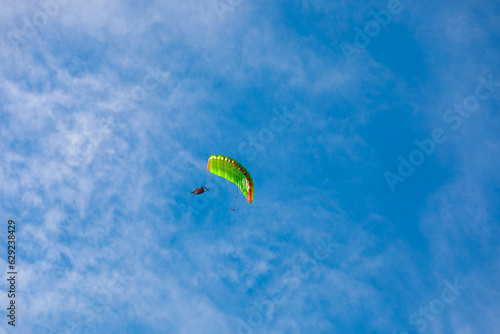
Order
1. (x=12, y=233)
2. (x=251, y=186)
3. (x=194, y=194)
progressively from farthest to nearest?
(x=194, y=194) < (x=12, y=233) < (x=251, y=186)

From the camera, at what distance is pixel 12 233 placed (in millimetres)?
36531

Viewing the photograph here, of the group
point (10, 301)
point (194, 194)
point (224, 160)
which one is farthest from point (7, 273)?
point (224, 160)

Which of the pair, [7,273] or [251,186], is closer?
[251,186]

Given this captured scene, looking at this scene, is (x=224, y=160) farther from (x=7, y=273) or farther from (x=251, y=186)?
(x=7, y=273)

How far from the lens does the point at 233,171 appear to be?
34.1 m

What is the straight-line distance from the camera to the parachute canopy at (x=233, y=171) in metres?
33.3

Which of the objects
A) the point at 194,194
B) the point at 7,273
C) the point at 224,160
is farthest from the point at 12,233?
the point at 224,160

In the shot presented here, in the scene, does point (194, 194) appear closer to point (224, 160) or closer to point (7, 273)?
point (224, 160)

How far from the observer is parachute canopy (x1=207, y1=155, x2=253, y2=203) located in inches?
1313

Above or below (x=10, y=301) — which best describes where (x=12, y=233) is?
above

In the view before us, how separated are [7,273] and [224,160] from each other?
74.3 feet

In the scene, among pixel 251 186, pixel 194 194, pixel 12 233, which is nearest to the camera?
pixel 251 186

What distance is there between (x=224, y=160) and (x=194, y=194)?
8.47 m

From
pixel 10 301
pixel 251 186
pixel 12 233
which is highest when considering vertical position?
pixel 251 186
